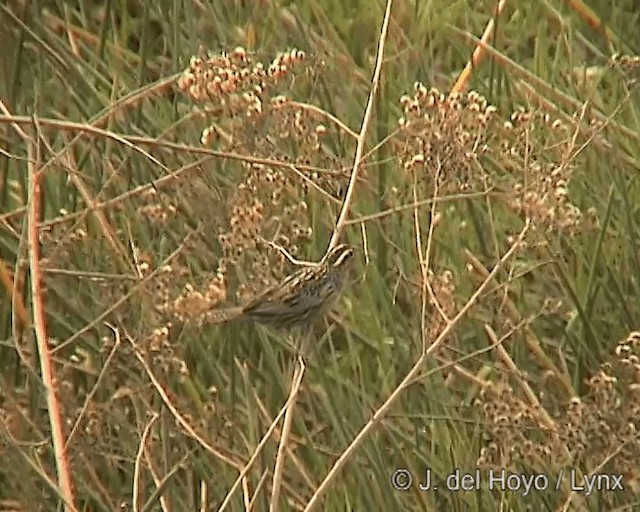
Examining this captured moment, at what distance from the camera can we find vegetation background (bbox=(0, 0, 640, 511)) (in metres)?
Result: 2.04

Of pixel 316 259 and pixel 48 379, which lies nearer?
pixel 48 379

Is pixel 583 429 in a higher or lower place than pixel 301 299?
lower

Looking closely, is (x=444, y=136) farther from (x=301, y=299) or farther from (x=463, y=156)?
(x=301, y=299)

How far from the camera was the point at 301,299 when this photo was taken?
2094 millimetres

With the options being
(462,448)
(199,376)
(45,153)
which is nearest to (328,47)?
(45,153)

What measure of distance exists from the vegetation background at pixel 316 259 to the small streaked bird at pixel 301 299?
4cm

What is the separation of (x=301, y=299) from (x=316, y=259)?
65 centimetres

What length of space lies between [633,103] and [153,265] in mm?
893

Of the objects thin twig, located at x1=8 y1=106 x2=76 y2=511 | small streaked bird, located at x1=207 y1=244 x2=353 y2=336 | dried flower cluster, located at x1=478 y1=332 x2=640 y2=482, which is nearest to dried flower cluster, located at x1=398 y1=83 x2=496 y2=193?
small streaked bird, located at x1=207 y1=244 x2=353 y2=336

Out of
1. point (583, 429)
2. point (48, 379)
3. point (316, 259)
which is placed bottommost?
point (316, 259)

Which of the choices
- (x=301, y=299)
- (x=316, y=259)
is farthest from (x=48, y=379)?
(x=316, y=259)

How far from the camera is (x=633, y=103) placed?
302 centimetres

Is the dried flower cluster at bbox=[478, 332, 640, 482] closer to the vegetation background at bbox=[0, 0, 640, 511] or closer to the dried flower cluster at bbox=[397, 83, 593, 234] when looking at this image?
the vegetation background at bbox=[0, 0, 640, 511]

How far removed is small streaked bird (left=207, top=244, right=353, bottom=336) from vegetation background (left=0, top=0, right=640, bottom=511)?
0.13 ft
